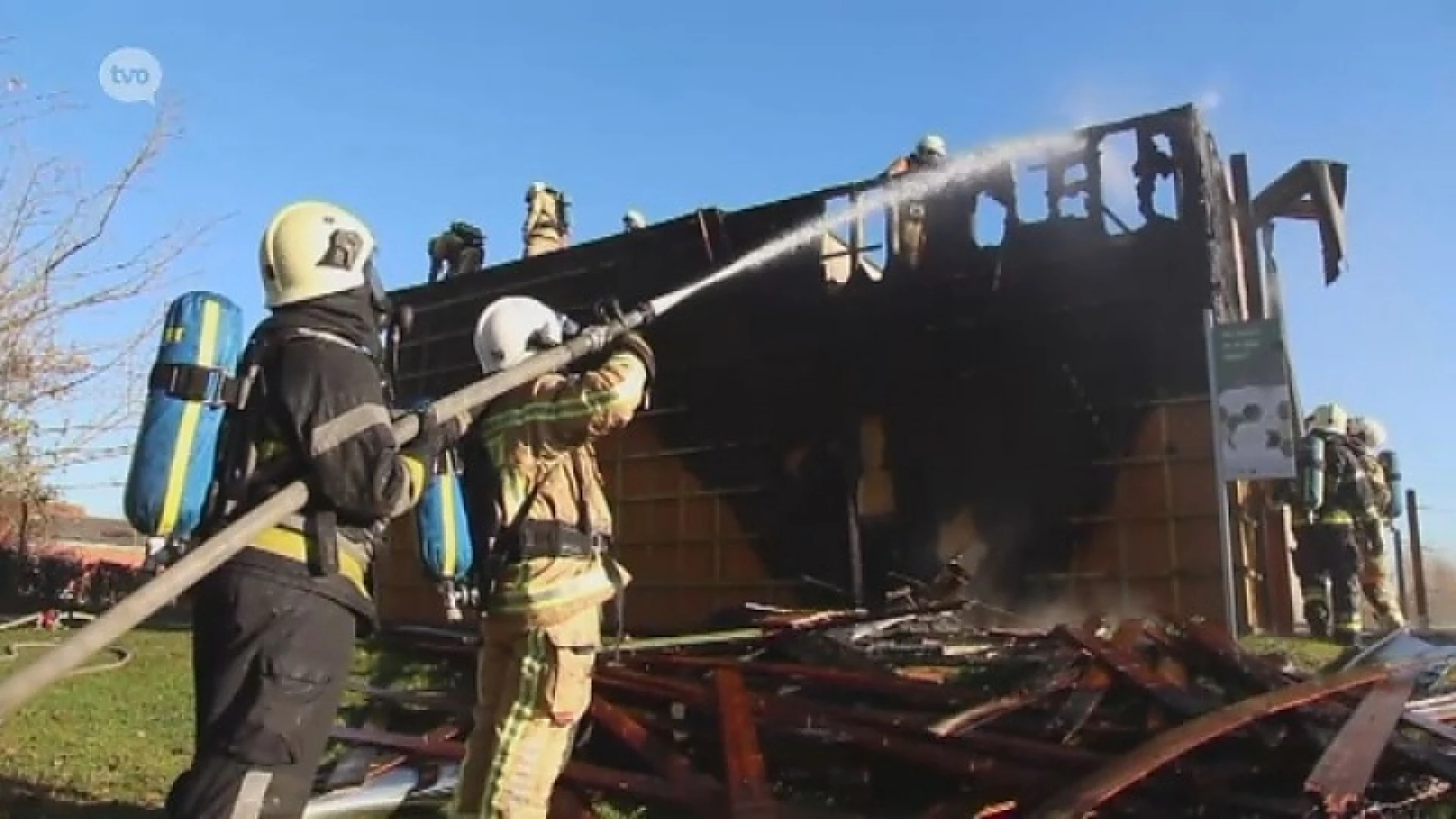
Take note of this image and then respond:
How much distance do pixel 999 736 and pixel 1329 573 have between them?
6725 millimetres

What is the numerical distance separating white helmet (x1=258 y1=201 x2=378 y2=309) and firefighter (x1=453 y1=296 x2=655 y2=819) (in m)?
1.00

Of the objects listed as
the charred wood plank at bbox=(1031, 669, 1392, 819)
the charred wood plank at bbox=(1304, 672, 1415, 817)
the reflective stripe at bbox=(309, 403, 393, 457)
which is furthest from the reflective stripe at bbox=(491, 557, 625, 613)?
the charred wood plank at bbox=(1304, 672, 1415, 817)

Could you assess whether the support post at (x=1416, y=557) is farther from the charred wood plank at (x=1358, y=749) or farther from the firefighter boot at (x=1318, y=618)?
the charred wood plank at (x=1358, y=749)

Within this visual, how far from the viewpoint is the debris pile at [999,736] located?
177 inches

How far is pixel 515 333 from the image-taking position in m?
4.41

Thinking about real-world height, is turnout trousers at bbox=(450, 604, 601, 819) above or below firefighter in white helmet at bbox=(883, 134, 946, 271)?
below

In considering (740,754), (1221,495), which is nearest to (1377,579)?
(1221,495)

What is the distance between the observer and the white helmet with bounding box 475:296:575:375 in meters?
4.40

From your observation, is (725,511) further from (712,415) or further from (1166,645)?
(1166,645)

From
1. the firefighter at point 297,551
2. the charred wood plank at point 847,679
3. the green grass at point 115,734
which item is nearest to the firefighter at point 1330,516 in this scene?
the green grass at point 115,734

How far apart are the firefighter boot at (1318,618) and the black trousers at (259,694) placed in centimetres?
932

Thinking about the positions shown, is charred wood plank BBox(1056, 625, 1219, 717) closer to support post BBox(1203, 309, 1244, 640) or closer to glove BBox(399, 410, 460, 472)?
support post BBox(1203, 309, 1244, 640)

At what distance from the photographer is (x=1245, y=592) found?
9.66 m

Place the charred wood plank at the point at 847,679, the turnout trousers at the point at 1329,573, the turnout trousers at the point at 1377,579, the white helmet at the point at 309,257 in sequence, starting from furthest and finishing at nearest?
the turnout trousers at the point at 1377,579 → the turnout trousers at the point at 1329,573 → the charred wood plank at the point at 847,679 → the white helmet at the point at 309,257
